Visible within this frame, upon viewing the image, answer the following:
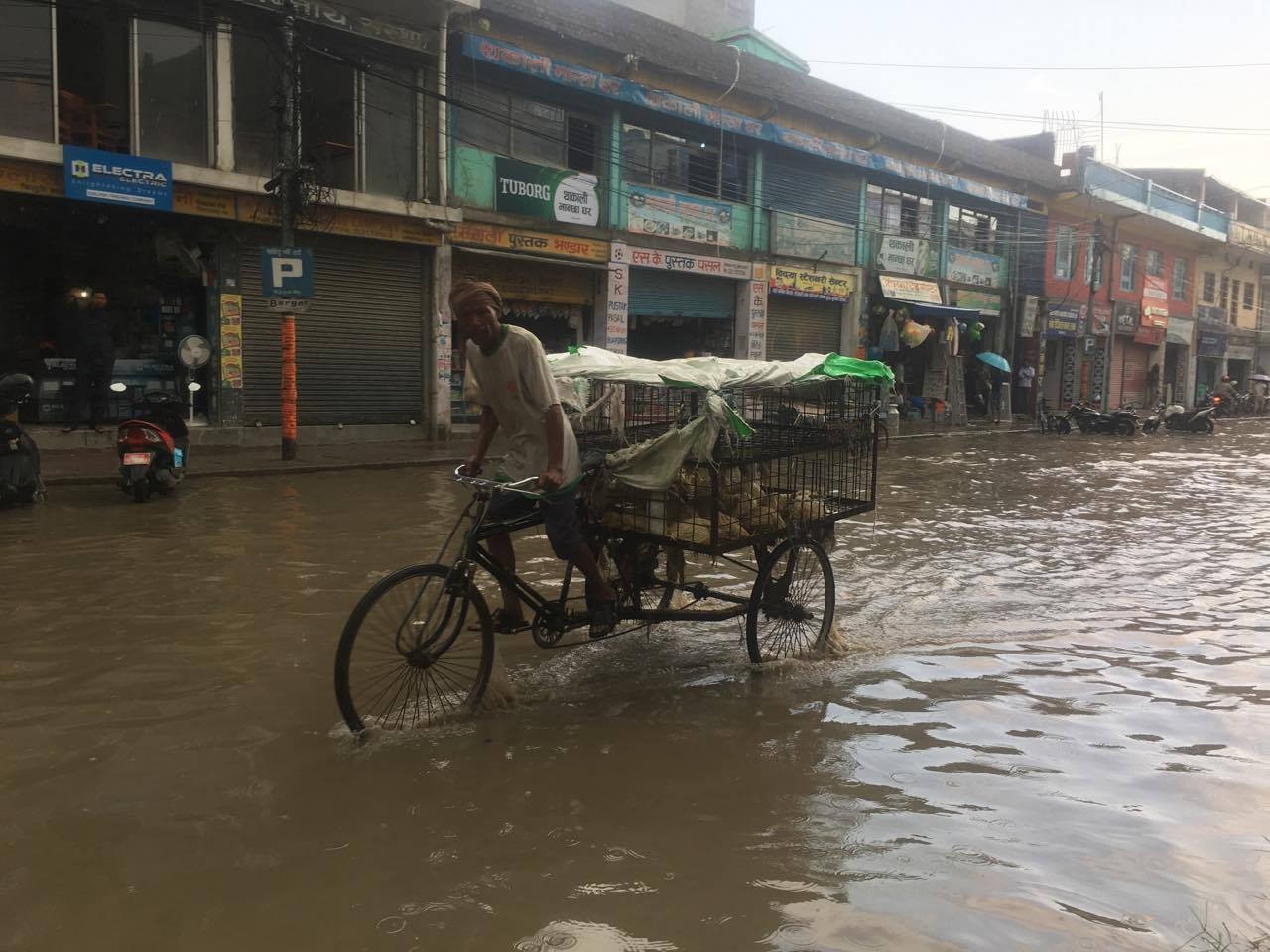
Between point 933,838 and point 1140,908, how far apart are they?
630mm

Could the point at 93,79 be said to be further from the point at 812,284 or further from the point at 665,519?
the point at 812,284

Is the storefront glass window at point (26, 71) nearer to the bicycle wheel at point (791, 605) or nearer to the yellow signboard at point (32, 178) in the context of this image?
the yellow signboard at point (32, 178)

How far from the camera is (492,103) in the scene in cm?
1805

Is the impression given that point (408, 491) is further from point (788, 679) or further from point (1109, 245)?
point (1109, 245)

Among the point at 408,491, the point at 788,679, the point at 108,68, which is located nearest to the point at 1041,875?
the point at 788,679

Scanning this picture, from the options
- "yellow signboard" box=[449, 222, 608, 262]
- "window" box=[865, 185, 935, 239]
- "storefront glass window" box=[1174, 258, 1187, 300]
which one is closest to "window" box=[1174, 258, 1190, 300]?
"storefront glass window" box=[1174, 258, 1187, 300]

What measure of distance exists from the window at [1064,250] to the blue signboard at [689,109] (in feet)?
16.8

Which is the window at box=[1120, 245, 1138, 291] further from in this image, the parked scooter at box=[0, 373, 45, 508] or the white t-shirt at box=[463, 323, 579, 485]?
the white t-shirt at box=[463, 323, 579, 485]

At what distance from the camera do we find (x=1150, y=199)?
3584cm

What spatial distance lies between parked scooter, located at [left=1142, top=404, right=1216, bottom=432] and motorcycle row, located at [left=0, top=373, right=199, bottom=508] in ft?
83.1

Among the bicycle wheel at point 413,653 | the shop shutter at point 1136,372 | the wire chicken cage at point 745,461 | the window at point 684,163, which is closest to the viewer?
the bicycle wheel at point 413,653

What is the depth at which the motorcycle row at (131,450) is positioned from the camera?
9.30 meters

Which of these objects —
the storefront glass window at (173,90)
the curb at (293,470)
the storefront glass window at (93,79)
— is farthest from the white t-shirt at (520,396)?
the storefront glass window at (173,90)

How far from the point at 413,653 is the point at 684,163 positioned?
1960cm
